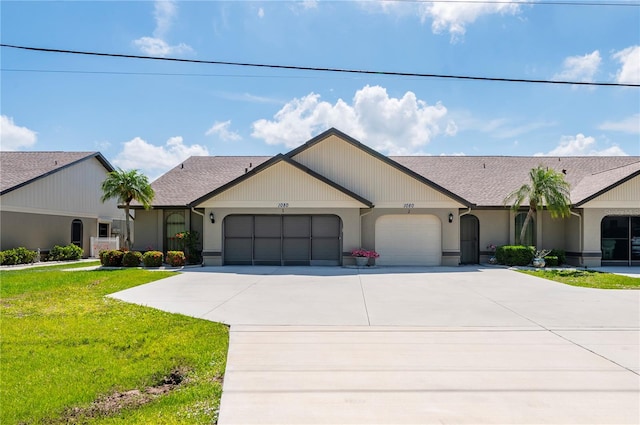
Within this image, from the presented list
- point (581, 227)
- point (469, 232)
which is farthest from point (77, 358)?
point (581, 227)

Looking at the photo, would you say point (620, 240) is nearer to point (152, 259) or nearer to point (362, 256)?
point (362, 256)

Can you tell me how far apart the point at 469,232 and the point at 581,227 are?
196 inches

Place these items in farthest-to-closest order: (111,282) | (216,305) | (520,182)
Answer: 1. (520,182)
2. (111,282)
3. (216,305)

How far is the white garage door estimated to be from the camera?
62.7 feet

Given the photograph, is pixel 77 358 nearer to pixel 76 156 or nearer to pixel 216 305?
pixel 216 305

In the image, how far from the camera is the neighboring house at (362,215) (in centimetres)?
1855

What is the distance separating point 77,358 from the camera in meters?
5.70

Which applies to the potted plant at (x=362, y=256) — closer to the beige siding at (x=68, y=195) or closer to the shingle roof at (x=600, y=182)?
the shingle roof at (x=600, y=182)

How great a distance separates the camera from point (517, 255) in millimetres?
18609

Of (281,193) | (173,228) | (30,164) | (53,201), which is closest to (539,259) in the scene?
(281,193)

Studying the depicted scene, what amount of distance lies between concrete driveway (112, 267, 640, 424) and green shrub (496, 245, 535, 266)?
6793 millimetres

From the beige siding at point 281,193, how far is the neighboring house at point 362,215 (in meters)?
0.05

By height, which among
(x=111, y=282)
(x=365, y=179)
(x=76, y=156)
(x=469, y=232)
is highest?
(x=76, y=156)

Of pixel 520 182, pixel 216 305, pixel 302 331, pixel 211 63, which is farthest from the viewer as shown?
pixel 520 182
